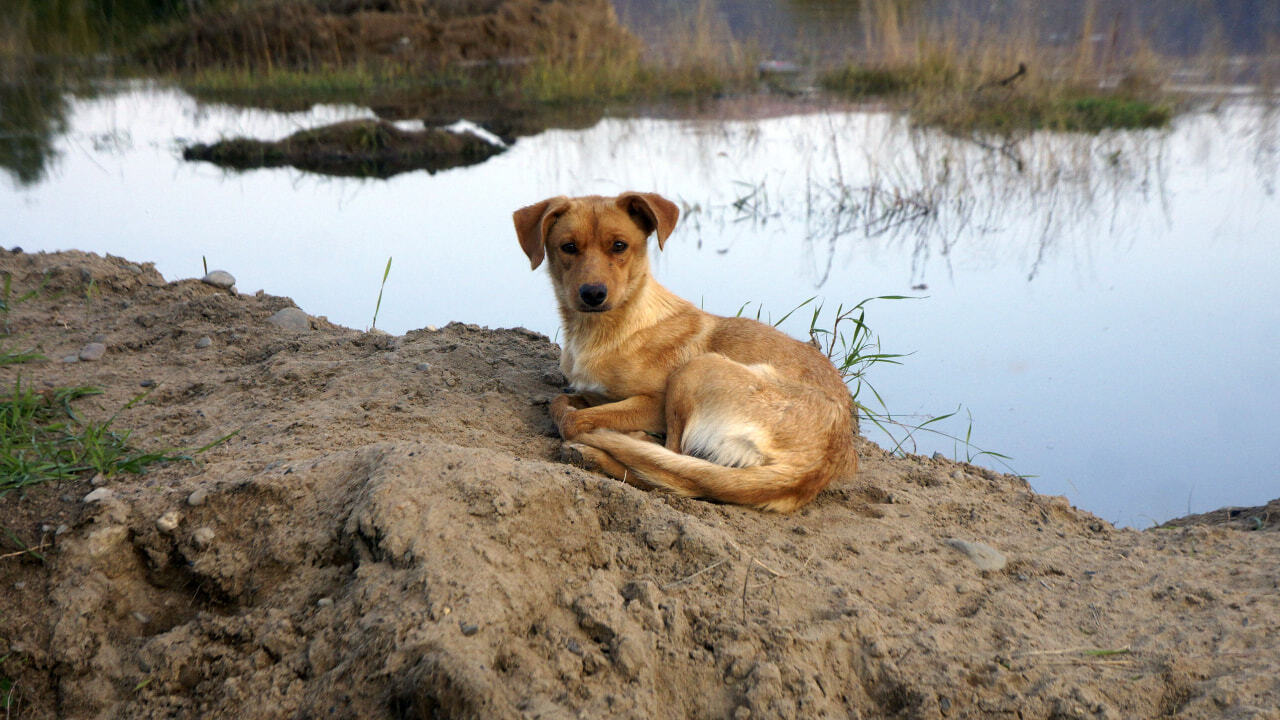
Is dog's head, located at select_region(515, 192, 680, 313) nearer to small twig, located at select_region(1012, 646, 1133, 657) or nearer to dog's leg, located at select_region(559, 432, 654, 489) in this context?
dog's leg, located at select_region(559, 432, 654, 489)

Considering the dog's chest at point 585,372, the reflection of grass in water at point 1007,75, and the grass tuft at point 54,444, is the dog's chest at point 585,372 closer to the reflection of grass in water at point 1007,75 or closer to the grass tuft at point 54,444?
the grass tuft at point 54,444

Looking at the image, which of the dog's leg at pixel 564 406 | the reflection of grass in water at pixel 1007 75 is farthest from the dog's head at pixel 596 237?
the reflection of grass in water at pixel 1007 75

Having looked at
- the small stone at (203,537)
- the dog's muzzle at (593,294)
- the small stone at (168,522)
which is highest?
the dog's muzzle at (593,294)

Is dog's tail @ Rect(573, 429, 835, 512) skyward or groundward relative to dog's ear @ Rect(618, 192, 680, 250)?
groundward

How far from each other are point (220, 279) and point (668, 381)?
3.89 m

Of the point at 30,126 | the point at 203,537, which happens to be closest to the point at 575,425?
the point at 203,537

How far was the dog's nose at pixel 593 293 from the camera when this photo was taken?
13.8 ft

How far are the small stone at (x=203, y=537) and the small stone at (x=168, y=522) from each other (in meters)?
0.08

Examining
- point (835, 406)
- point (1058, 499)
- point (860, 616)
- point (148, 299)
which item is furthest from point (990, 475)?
point (148, 299)

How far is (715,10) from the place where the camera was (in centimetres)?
1912

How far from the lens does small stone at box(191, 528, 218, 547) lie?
305 centimetres

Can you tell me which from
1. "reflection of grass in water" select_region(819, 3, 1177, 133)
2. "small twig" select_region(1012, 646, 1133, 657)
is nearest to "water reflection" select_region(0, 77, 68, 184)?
"small twig" select_region(1012, 646, 1133, 657)

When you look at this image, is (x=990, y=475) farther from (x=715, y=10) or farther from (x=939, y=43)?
(x=715, y=10)

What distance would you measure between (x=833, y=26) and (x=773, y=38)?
146 cm
